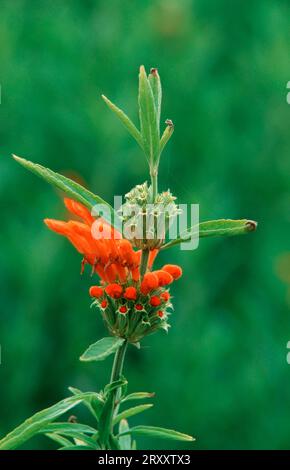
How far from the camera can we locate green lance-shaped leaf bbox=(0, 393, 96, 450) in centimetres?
56

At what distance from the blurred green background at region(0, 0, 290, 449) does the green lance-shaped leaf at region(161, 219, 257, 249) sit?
2.03m

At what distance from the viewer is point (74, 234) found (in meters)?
0.72

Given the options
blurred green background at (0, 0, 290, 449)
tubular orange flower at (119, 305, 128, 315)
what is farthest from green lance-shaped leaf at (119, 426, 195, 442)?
blurred green background at (0, 0, 290, 449)

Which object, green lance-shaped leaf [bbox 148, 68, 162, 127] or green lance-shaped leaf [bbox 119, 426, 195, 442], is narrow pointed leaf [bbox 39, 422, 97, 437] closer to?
green lance-shaped leaf [bbox 119, 426, 195, 442]

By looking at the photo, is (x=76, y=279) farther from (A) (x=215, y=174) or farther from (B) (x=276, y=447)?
(B) (x=276, y=447)

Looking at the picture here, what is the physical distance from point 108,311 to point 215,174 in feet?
Result: 7.98

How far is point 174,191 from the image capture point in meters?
2.99

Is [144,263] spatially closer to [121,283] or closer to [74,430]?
[121,283]

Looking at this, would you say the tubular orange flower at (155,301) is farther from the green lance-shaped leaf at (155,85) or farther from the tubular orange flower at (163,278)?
the green lance-shaped leaf at (155,85)

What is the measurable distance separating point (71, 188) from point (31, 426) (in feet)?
0.65

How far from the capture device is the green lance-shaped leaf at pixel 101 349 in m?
0.58
